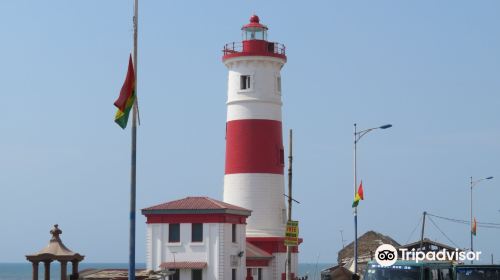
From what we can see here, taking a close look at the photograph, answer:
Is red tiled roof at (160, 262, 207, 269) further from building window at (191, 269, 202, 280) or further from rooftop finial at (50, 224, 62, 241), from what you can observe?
rooftop finial at (50, 224, 62, 241)

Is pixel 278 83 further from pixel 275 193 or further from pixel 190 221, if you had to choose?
pixel 190 221

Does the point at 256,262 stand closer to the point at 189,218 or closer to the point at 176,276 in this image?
the point at 189,218

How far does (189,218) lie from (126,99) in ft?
93.6

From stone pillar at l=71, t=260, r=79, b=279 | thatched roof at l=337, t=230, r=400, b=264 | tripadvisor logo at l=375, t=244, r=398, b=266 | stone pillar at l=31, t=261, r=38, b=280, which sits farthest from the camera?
thatched roof at l=337, t=230, r=400, b=264

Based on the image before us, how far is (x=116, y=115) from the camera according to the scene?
29750 millimetres

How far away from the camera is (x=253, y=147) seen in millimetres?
62781

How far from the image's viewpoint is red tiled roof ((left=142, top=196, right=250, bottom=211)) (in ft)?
188

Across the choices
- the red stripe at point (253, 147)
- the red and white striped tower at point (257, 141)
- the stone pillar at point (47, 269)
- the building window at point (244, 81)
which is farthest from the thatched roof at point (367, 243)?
the stone pillar at point (47, 269)

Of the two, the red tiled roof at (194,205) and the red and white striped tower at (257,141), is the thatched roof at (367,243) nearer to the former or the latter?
the red and white striped tower at (257,141)

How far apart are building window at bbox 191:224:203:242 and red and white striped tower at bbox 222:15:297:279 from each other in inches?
257

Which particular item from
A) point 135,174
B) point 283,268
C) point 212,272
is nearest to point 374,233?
point 283,268

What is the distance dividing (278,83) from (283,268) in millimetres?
11961

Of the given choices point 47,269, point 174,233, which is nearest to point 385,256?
point 47,269

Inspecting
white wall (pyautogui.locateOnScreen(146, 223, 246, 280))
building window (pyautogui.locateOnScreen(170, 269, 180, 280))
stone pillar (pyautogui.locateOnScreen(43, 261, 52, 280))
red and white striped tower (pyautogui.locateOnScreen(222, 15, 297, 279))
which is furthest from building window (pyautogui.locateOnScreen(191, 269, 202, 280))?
stone pillar (pyautogui.locateOnScreen(43, 261, 52, 280))
